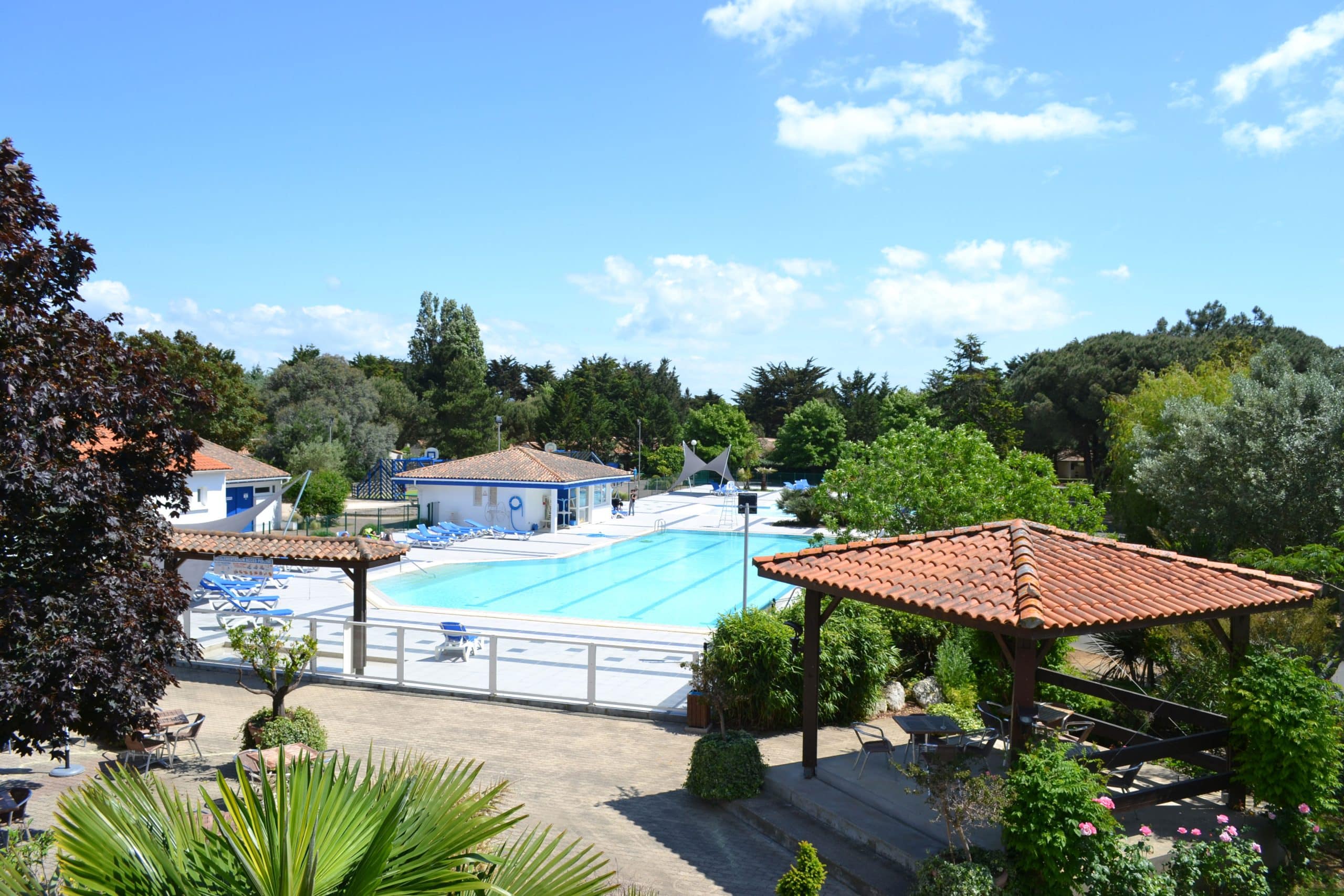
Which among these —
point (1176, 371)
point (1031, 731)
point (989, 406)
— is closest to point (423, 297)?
point (989, 406)

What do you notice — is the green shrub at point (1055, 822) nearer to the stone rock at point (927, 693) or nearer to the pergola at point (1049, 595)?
the pergola at point (1049, 595)

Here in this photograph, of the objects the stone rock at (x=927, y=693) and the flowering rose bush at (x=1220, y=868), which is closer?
Result: the flowering rose bush at (x=1220, y=868)

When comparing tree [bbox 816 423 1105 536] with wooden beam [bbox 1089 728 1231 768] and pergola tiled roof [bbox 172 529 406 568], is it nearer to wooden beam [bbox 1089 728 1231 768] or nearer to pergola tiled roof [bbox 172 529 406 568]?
wooden beam [bbox 1089 728 1231 768]

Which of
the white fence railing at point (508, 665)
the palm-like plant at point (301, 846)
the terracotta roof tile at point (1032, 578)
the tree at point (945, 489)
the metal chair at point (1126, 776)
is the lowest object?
the white fence railing at point (508, 665)

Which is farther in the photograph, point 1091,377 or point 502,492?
point 1091,377

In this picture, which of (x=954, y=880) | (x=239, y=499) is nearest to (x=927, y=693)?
(x=954, y=880)

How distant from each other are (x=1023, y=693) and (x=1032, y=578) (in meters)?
1.12

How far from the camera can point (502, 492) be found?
120ft

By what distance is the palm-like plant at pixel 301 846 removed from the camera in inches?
132

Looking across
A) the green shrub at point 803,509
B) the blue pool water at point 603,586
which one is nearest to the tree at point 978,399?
the green shrub at point 803,509

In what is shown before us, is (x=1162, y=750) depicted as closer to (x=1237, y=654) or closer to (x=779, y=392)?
(x=1237, y=654)

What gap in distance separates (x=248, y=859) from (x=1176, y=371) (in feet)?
102

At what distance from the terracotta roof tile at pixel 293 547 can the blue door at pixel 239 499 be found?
18175mm

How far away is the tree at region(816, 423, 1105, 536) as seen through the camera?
651 inches
